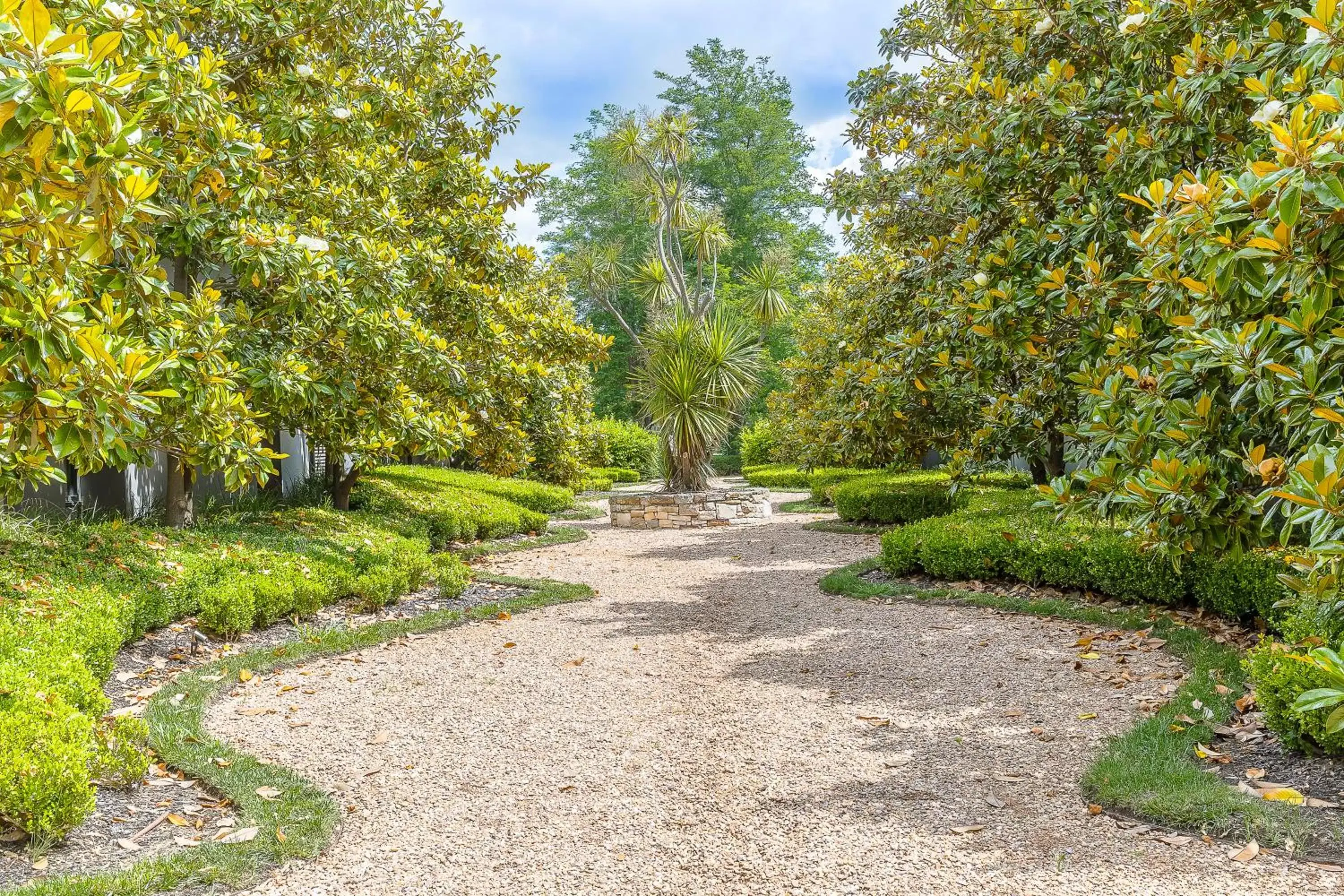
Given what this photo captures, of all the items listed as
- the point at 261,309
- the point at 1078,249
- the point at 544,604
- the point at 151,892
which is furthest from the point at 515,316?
the point at 151,892

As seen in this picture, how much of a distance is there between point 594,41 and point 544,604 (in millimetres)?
4917

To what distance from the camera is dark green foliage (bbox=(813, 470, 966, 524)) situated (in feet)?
35.7

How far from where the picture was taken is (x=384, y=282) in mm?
6992

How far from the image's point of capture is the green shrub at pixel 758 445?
81.6 ft

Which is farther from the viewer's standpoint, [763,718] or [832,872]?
[763,718]

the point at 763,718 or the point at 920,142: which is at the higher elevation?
the point at 920,142

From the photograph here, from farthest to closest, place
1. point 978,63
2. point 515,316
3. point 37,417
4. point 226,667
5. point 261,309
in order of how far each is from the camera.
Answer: point 515,316 → point 261,309 → point 978,63 → point 226,667 → point 37,417

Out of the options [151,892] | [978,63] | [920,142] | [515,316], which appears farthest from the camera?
[515,316]

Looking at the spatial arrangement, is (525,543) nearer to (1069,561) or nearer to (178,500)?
(178,500)

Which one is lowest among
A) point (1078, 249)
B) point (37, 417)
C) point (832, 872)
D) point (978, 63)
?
point (832, 872)

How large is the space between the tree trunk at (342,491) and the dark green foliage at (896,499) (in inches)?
257

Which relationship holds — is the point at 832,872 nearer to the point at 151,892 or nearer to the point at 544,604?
the point at 151,892

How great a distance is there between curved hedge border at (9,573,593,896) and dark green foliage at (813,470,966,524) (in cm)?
751

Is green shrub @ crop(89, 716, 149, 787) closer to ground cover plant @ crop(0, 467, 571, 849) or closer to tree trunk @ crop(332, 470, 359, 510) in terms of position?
ground cover plant @ crop(0, 467, 571, 849)
